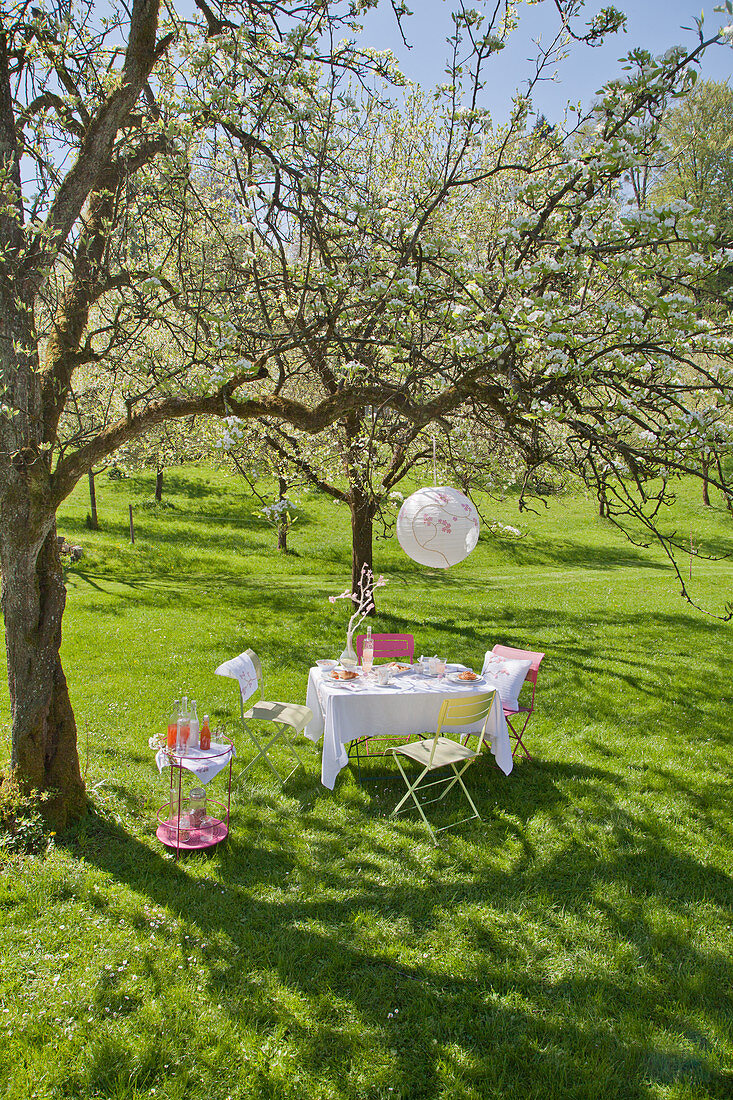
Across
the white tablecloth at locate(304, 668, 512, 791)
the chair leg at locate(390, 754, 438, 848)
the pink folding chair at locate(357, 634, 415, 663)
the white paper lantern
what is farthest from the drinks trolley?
the pink folding chair at locate(357, 634, 415, 663)

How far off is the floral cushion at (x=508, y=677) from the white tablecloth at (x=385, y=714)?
575 mm

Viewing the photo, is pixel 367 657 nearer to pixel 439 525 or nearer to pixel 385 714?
pixel 385 714

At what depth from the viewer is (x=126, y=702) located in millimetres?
7707

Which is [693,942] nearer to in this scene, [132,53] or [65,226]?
[65,226]

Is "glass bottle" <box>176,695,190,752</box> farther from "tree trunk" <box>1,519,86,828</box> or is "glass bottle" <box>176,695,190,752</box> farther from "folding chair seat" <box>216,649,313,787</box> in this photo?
"folding chair seat" <box>216,649,313,787</box>

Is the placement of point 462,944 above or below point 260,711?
below

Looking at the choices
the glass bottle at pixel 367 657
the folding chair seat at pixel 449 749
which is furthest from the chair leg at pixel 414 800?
the glass bottle at pixel 367 657

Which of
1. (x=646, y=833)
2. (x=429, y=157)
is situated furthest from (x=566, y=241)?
(x=429, y=157)

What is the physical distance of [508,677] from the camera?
6828 mm

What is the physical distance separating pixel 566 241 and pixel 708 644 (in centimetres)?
993

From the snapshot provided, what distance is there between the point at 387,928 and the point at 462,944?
1.50 feet

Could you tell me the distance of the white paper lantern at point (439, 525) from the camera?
5.03 meters

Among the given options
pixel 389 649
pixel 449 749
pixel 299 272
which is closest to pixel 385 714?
pixel 449 749

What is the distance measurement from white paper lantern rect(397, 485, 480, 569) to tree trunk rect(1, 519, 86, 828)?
257 cm
